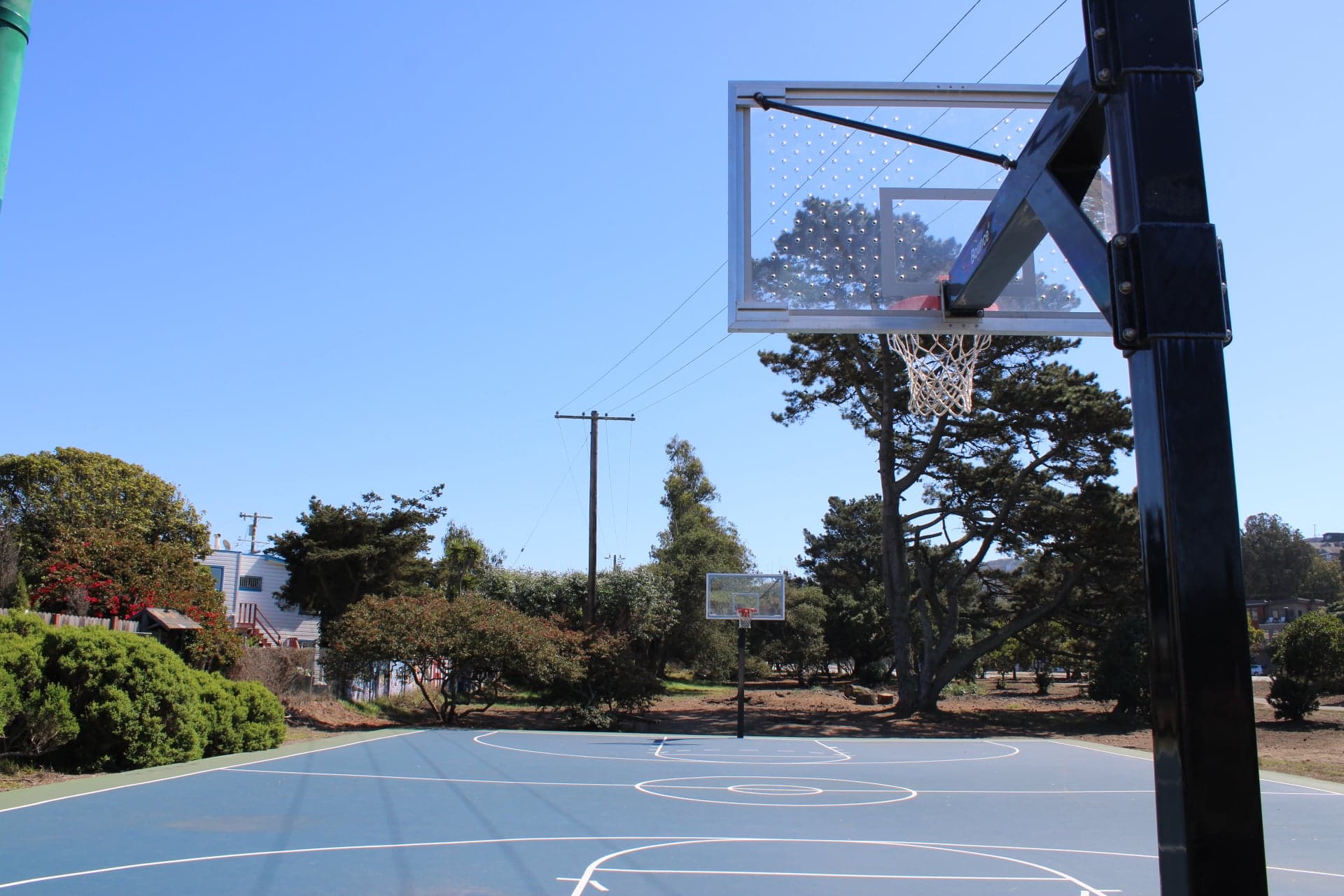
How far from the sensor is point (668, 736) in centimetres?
2130

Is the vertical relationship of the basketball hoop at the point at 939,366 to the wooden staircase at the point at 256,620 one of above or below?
above

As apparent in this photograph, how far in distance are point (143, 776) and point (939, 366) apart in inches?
436

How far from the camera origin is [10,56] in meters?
1.87

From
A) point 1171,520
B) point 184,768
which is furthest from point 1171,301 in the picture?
point 184,768

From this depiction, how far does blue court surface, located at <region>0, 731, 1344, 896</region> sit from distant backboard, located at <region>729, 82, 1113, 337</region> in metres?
4.50

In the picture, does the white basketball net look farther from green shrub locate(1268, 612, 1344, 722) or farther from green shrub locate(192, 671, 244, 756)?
green shrub locate(1268, 612, 1344, 722)

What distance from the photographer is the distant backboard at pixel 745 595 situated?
22.9m

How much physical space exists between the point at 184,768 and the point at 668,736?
35.4ft

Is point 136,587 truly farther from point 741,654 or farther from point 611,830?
point 611,830

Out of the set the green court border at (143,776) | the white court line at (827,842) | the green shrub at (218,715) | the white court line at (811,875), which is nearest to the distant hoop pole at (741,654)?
the green court border at (143,776)

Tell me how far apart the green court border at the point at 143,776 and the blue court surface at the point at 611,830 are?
0.07m

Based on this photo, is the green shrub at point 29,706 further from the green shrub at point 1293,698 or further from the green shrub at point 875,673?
the green shrub at point 875,673

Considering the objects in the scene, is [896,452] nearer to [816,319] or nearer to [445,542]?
[445,542]

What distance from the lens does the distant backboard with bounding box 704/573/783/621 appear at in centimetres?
2289
